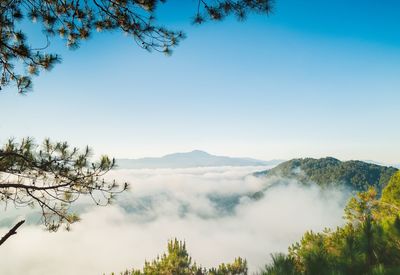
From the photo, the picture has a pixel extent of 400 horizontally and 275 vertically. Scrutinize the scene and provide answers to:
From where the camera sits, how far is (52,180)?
4.59 m

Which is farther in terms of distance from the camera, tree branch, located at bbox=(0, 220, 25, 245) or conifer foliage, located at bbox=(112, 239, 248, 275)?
conifer foliage, located at bbox=(112, 239, 248, 275)

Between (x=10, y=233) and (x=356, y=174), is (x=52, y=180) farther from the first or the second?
(x=356, y=174)

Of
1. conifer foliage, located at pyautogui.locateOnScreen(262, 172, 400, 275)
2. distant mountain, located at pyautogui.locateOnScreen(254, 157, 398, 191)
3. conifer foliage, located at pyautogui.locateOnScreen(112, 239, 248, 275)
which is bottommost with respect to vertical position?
conifer foliage, located at pyautogui.locateOnScreen(112, 239, 248, 275)

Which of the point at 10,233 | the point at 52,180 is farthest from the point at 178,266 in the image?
the point at 10,233

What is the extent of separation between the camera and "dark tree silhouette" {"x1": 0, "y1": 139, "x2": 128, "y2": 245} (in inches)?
167

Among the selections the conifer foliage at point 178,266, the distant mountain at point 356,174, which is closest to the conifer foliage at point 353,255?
the conifer foliage at point 178,266

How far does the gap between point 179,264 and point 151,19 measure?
29.2 m

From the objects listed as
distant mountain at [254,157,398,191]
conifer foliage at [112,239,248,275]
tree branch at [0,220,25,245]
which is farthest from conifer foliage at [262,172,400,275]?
distant mountain at [254,157,398,191]

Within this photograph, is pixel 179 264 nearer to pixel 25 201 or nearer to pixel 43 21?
pixel 25 201

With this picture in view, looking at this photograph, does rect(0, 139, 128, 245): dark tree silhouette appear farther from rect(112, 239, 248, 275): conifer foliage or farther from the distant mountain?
the distant mountain

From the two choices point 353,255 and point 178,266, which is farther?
point 178,266

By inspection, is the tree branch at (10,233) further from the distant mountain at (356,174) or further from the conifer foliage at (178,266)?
the distant mountain at (356,174)

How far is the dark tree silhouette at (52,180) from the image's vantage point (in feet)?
13.9

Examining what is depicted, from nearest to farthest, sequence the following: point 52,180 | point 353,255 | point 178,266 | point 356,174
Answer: point 353,255, point 52,180, point 178,266, point 356,174
